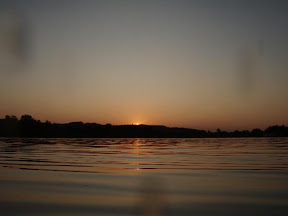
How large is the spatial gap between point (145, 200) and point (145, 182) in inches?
131

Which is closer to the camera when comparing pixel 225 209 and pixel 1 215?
pixel 1 215

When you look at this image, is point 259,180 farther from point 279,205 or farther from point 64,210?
point 64,210

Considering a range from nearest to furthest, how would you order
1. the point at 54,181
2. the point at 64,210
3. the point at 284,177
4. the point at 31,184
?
1. the point at 64,210
2. the point at 31,184
3. the point at 54,181
4. the point at 284,177

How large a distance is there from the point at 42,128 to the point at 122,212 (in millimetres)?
154031

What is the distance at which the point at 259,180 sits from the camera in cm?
1244

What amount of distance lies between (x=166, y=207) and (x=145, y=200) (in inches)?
42.4

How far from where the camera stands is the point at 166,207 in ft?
26.8

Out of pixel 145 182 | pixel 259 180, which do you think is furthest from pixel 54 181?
pixel 259 180

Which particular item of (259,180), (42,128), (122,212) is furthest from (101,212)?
(42,128)

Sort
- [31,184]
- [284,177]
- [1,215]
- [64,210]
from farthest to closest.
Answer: [284,177], [31,184], [64,210], [1,215]

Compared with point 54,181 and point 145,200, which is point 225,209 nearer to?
point 145,200

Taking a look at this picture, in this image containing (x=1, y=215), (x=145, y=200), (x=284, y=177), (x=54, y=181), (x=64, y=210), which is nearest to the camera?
(x=1, y=215)

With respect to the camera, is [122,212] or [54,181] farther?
[54,181]

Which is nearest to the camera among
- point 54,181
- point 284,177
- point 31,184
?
point 31,184
